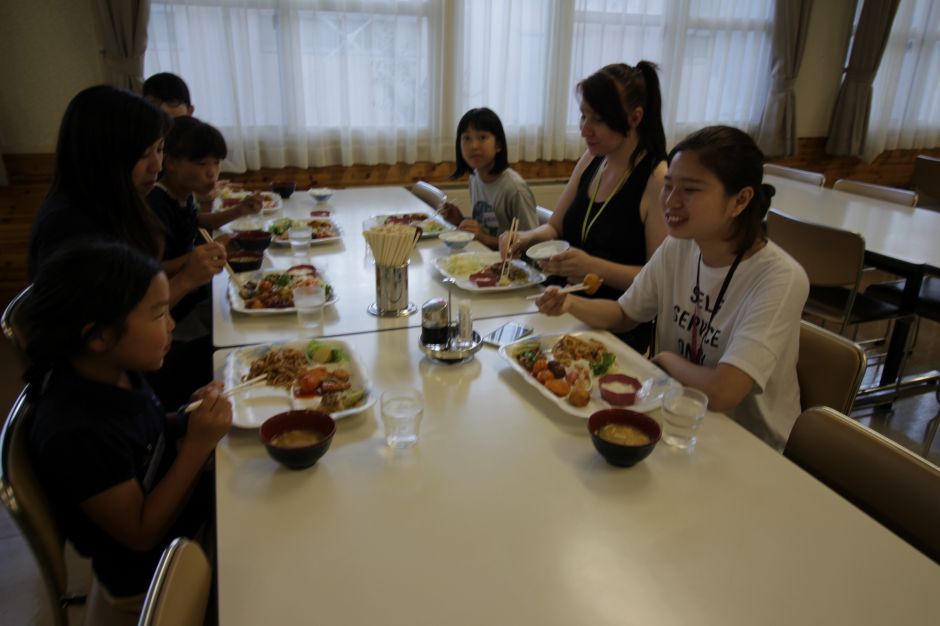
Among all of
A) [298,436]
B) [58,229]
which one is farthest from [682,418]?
[58,229]

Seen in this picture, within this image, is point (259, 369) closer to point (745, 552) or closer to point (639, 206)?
point (745, 552)

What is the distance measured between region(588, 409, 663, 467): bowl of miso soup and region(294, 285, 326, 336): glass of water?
847 mm

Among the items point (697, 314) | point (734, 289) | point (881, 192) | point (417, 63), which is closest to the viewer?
point (734, 289)

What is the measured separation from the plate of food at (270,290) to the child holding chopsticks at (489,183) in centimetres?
92

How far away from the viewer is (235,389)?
125 cm

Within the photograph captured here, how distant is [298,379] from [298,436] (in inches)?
10.2

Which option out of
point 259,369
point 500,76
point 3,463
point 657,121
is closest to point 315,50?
point 500,76

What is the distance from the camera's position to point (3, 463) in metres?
0.98

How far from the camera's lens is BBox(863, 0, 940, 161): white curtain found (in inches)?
223

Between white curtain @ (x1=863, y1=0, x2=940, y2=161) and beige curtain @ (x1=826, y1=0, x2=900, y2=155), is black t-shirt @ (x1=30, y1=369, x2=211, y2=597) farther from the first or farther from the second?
white curtain @ (x1=863, y1=0, x2=940, y2=161)

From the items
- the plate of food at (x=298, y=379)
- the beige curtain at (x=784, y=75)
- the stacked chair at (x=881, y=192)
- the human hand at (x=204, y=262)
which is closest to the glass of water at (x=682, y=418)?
the plate of food at (x=298, y=379)

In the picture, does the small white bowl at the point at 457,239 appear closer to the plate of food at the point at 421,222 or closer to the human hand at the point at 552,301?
the plate of food at the point at 421,222

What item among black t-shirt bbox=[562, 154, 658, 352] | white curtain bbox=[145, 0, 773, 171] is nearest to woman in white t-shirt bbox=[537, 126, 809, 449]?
black t-shirt bbox=[562, 154, 658, 352]

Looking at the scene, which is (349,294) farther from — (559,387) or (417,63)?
(417,63)
